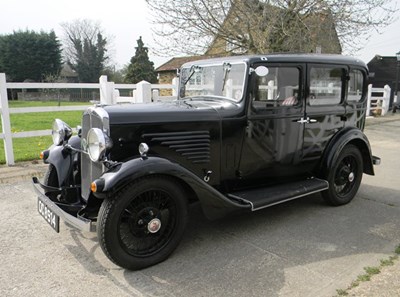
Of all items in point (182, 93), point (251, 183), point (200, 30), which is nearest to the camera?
point (251, 183)

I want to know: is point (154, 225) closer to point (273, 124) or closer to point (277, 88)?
point (273, 124)

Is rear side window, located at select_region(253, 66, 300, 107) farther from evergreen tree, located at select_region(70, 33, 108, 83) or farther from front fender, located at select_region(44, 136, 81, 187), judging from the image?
evergreen tree, located at select_region(70, 33, 108, 83)

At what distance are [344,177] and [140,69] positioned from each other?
39496 mm

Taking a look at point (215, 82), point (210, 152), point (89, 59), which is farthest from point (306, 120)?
point (89, 59)

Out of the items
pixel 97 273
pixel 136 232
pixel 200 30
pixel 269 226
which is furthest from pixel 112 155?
pixel 200 30

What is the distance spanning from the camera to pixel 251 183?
4055 mm

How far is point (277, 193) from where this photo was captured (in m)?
3.92

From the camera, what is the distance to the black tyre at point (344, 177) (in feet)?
14.8

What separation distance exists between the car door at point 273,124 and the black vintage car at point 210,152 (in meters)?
0.01

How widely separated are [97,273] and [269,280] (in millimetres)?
1428

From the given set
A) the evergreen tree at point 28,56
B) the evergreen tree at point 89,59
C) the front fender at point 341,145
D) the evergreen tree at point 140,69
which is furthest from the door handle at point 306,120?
the evergreen tree at point 89,59

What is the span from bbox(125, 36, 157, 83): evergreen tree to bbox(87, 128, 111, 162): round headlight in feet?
129

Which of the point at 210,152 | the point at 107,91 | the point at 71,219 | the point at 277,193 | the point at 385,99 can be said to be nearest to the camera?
the point at 71,219

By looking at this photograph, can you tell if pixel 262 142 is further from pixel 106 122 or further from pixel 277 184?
pixel 106 122
